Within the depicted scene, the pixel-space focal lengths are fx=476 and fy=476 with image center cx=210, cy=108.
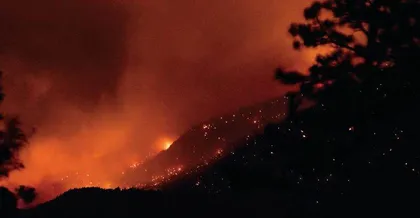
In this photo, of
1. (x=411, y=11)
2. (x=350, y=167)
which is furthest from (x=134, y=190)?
(x=411, y=11)

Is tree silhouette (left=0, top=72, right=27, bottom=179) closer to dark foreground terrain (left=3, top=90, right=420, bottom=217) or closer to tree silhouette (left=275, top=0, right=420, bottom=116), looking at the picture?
dark foreground terrain (left=3, top=90, right=420, bottom=217)

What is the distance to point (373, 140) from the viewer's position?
14.0 meters

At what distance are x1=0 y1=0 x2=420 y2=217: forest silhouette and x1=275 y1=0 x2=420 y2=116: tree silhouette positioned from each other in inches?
1.1

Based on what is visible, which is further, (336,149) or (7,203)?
(336,149)

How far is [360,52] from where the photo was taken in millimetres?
13586

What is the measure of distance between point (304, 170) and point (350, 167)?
1.30 m

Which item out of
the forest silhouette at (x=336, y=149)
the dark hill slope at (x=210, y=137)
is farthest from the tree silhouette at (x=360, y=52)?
the dark hill slope at (x=210, y=137)

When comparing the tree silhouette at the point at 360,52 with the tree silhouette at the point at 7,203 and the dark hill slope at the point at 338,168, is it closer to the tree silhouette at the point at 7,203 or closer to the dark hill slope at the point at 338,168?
the dark hill slope at the point at 338,168

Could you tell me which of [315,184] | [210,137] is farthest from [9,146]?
[210,137]

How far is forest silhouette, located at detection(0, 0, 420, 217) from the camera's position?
12.1 meters

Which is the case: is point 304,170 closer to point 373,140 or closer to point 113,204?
point 373,140

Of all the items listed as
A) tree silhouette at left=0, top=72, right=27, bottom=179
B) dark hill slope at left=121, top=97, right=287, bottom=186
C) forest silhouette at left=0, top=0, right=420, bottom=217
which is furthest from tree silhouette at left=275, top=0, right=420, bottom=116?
dark hill slope at left=121, top=97, right=287, bottom=186

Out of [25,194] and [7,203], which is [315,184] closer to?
[25,194]

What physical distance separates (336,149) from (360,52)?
288 centimetres
